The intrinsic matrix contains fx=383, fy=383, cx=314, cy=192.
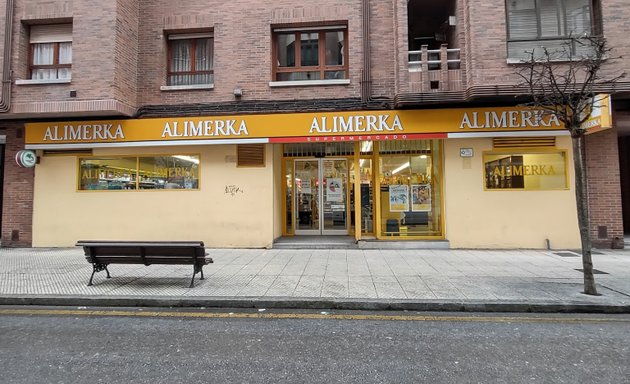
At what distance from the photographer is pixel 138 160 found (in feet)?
38.1

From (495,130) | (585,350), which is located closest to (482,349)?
(585,350)

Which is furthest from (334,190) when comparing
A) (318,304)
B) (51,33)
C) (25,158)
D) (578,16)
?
(51,33)

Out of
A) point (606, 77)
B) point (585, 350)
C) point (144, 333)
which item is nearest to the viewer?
point (585, 350)

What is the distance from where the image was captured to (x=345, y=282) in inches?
270

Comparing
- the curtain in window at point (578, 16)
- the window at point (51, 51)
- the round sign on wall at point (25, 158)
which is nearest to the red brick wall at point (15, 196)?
the round sign on wall at point (25, 158)

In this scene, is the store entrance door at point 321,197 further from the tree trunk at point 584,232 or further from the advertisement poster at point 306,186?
the tree trunk at point 584,232

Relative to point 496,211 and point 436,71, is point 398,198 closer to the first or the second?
point 496,211

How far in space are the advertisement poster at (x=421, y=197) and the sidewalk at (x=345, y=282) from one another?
75.3 inches

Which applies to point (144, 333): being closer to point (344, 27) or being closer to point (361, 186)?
point (361, 186)

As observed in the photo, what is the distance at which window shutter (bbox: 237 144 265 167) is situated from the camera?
11203 mm

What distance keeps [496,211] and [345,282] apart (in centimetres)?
590

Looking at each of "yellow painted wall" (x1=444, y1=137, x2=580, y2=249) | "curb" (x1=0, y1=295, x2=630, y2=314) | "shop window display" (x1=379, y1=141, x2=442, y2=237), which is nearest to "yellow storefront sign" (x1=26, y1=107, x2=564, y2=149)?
"yellow painted wall" (x1=444, y1=137, x2=580, y2=249)

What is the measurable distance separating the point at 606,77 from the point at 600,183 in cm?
280

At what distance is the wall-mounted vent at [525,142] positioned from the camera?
10.6 metres
